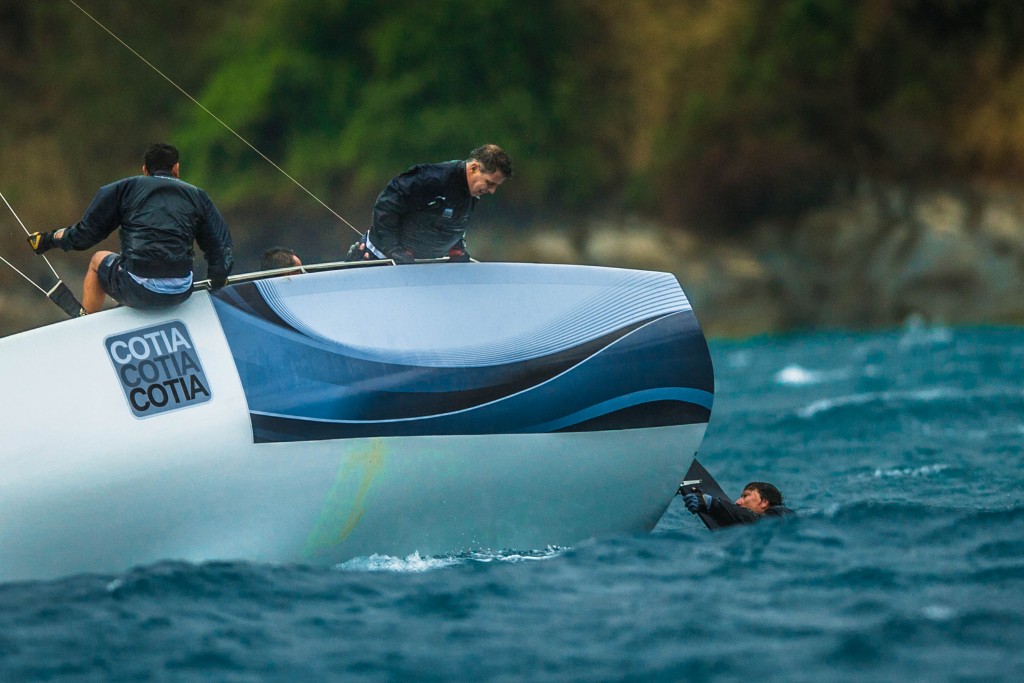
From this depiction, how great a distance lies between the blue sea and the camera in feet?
A: 15.9

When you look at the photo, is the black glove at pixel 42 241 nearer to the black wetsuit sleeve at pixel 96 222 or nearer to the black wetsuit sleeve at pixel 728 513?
the black wetsuit sleeve at pixel 96 222

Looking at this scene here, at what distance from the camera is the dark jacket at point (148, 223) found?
19.6 ft

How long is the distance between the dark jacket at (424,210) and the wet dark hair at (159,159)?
1055mm

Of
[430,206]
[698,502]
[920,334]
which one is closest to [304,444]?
[430,206]

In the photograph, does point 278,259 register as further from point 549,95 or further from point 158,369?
point 549,95

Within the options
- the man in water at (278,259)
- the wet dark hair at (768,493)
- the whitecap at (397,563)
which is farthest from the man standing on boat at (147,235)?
the wet dark hair at (768,493)

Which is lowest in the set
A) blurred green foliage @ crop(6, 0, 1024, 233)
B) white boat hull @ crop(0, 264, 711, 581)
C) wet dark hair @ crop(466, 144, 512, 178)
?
white boat hull @ crop(0, 264, 711, 581)

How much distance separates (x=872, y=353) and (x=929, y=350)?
2.68 feet

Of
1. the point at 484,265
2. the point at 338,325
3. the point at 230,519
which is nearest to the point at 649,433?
the point at 484,265

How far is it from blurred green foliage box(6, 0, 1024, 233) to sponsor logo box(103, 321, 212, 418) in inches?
854

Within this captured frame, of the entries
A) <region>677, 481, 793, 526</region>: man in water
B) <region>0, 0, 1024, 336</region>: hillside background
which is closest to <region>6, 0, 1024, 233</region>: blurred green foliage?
<region>0, 0, 1024, 336</region>: hillside background

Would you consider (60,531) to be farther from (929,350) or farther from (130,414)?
(929,350)

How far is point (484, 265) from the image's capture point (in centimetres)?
671

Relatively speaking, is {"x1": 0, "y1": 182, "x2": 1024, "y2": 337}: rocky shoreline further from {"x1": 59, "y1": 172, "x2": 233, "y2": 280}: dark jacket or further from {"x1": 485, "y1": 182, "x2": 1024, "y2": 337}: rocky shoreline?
{"x1": 59, "y1": 172, "x2": 233, "y2": 280}: dark jacket
